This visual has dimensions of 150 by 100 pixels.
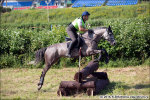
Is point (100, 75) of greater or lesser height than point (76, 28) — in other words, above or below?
below

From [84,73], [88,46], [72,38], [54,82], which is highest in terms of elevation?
[72,38]

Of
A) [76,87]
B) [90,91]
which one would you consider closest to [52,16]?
[76,87]

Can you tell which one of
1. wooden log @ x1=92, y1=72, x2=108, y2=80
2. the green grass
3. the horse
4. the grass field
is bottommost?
the grass field

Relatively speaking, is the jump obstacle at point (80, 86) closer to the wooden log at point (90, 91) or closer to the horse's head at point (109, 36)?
the wooden log at point (90, 91)

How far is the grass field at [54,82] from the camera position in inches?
263

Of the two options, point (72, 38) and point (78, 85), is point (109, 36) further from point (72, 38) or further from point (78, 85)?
point (78, 85)

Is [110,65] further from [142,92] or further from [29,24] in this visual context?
[29,24]

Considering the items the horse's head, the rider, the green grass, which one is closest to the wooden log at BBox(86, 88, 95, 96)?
the rider

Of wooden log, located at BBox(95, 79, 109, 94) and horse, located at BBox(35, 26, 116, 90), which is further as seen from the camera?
horse, located at BBox(35, 26, 116, 90)

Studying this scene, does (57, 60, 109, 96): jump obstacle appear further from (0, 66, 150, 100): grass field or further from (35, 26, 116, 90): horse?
(35, 26, 116, 90): horse

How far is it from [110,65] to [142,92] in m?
4.28

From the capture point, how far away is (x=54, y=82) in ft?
28.3

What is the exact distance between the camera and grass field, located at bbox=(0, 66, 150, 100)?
669 centimetres

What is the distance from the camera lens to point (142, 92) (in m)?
6.60
